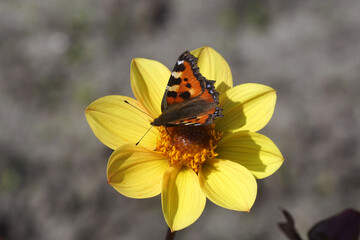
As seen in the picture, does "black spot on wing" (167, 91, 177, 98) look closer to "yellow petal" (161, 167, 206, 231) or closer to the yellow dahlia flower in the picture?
the yellow dahlia flower

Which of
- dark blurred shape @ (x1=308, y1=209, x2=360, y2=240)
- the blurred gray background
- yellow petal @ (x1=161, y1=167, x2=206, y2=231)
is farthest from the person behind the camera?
the blurred gray background

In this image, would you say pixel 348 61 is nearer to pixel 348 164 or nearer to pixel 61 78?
pixel 348 164

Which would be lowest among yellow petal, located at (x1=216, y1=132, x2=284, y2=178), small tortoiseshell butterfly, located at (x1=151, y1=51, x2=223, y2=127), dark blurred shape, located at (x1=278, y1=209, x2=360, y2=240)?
dark blurred shape, located at (x1=278, y1=209, x2=360, y2=240)

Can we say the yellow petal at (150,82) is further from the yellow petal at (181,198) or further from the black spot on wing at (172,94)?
the yellow petal at (181,198)

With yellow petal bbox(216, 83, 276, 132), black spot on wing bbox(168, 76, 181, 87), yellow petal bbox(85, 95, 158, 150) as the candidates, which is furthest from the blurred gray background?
black spot on wing bbox(168, 76, 181, 87)

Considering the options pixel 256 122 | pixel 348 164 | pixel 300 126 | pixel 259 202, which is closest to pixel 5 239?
pixel 259 202

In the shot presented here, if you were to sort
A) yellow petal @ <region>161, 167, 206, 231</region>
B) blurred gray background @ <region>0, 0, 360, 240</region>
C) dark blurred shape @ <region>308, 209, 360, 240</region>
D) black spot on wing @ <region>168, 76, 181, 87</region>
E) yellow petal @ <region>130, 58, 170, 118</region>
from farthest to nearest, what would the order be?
blurred gray background @ <region>0, 0, 360, 240</region>
yellow petal @ <region>130, 58, 170, 118</region>
black spot on wing @ <region>168, 76, 181, 87</region>
dark blurred shape @ <region>308, 209, 360, 240</region>
yellow petal @ <region>161, 167, 206, 231</region>
